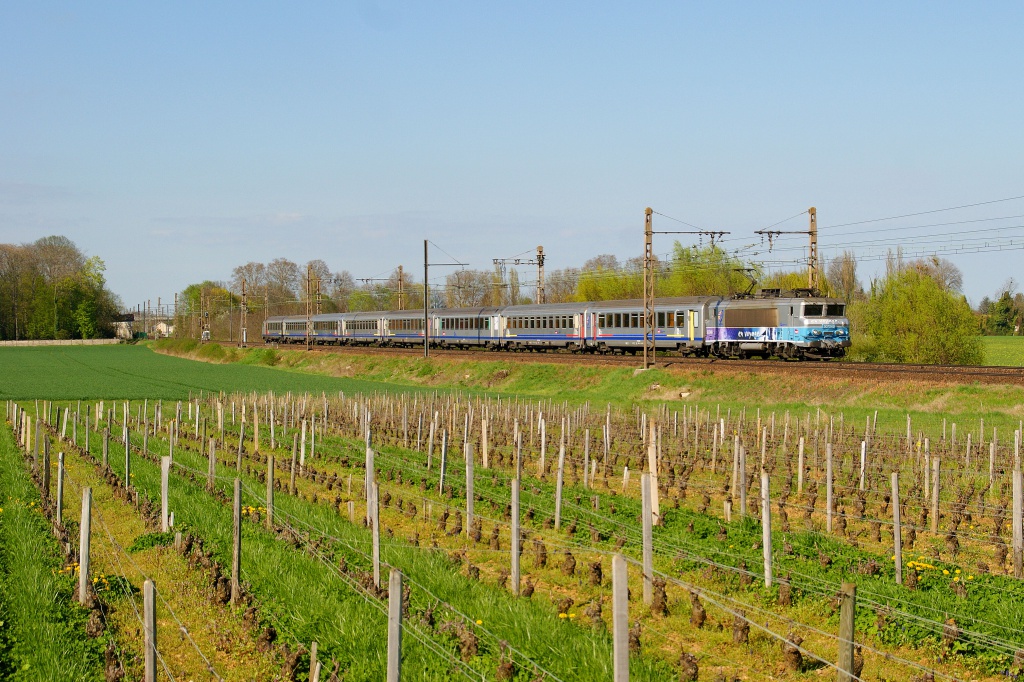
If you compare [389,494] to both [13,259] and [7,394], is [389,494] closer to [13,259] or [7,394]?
[7,394]

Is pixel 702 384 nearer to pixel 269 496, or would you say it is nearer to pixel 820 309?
pixel 820 309

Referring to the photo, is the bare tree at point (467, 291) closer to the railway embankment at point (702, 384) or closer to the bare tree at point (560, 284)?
the bare tree at point (560, 284)

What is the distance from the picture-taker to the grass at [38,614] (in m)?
8.89

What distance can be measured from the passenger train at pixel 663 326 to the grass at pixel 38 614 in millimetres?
33517

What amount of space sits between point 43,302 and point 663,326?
111739mm

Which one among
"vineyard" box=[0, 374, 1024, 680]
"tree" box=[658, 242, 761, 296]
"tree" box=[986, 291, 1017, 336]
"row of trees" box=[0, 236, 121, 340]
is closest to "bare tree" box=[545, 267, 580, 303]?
"tree" box=[658, 242, 761, 296]

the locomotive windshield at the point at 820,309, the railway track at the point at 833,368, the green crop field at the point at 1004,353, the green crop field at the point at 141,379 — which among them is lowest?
the green crop field at the point at 141,379

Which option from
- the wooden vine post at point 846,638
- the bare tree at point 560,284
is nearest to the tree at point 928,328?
the wooden vine post at point 846,638

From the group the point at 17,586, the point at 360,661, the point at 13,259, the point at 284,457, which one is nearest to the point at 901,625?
the point at 360,661

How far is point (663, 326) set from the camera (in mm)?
48469

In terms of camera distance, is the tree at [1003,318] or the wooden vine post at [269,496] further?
the tree at [1003,318]

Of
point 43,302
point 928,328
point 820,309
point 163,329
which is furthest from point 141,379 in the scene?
point 163,329

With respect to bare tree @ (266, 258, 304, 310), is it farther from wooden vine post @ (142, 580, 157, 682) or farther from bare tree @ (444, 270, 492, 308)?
wooden vine post @ (142, 580, 157, 682)

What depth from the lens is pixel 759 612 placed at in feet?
35.2
